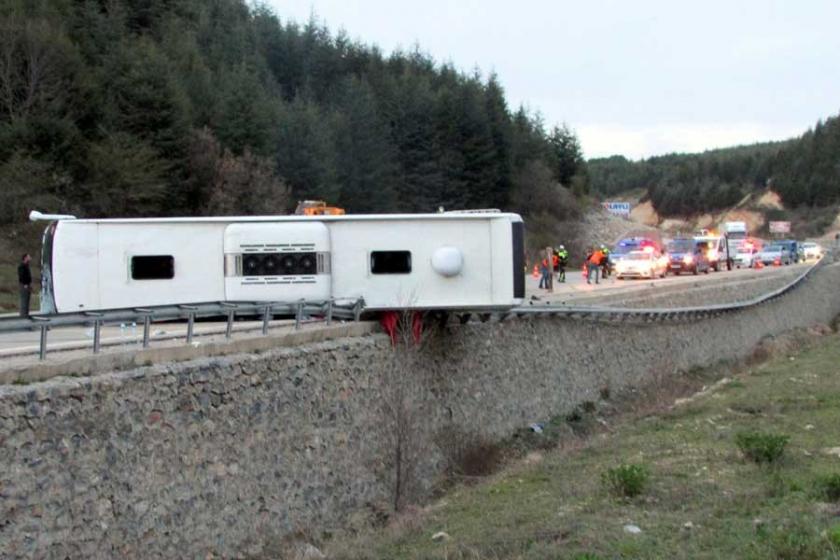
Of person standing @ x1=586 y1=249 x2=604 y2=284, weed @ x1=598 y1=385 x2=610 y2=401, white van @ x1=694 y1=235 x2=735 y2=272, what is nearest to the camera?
weed @ x1=598 y1=385 x2=610 y2=401

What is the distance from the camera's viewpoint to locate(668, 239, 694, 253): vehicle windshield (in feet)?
192

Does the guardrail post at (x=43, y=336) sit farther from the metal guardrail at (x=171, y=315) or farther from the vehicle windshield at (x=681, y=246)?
the vehicle windshield at (x=681, y=246)

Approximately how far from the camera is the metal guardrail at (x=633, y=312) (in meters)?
24.2

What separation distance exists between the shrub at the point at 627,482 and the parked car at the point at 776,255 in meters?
67.6

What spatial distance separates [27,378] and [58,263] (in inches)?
369

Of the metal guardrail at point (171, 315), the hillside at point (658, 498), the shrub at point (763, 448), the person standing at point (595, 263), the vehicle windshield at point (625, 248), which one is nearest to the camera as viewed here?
the hillside at point (658, 498)

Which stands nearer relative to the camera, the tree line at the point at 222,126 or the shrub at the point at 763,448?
the shrub at the point at 763,448

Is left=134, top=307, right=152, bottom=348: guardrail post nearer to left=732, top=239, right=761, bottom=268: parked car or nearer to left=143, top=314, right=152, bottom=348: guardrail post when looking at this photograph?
left=143, top=314, right=152, bottom=348: guardrail post

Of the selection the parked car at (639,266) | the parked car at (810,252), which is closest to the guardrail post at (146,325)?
the parked car at (639,266)

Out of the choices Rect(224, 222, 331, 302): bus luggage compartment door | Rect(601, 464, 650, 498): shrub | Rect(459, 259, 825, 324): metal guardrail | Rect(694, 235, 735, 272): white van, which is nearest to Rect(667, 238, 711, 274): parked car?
Rect(694, 235, 735, 272): white van

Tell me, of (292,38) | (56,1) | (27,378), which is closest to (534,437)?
(27,378)

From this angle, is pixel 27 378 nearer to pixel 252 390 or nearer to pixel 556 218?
pixel 252 390

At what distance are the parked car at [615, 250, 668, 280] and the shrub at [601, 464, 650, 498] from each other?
1558 inches

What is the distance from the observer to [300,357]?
15695mm
